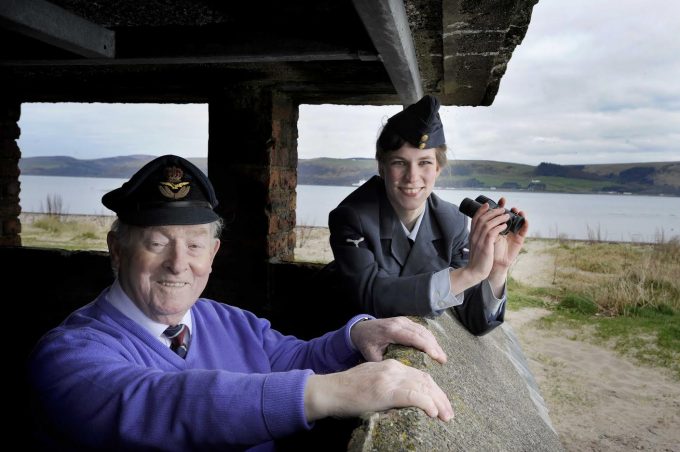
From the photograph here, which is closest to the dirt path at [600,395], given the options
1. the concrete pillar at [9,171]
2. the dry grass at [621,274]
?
the dry grass at [621,274]

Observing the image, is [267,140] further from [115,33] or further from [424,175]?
[424,175]

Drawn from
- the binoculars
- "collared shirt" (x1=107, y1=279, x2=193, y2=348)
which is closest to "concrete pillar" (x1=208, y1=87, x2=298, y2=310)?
the binoculars

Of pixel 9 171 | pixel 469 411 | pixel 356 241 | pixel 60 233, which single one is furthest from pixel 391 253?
pixel 60 233

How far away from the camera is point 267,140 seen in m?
4.14

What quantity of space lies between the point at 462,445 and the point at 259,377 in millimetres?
623

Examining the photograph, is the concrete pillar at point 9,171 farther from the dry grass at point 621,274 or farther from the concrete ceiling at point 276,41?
the dry grass at point 621,274

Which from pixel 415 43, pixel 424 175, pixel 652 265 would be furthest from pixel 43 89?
pixel 652 265

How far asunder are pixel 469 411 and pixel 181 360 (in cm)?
94

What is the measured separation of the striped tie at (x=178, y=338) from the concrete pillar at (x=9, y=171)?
4.21 m

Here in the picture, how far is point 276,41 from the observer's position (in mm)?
2969

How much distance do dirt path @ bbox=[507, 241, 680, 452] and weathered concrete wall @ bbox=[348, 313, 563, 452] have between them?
2022mm

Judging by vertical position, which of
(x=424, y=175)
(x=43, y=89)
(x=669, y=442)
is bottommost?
(x=669, y=442)

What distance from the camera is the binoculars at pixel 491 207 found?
93.7 inches

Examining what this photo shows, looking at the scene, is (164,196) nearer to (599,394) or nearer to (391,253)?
(391,253)
